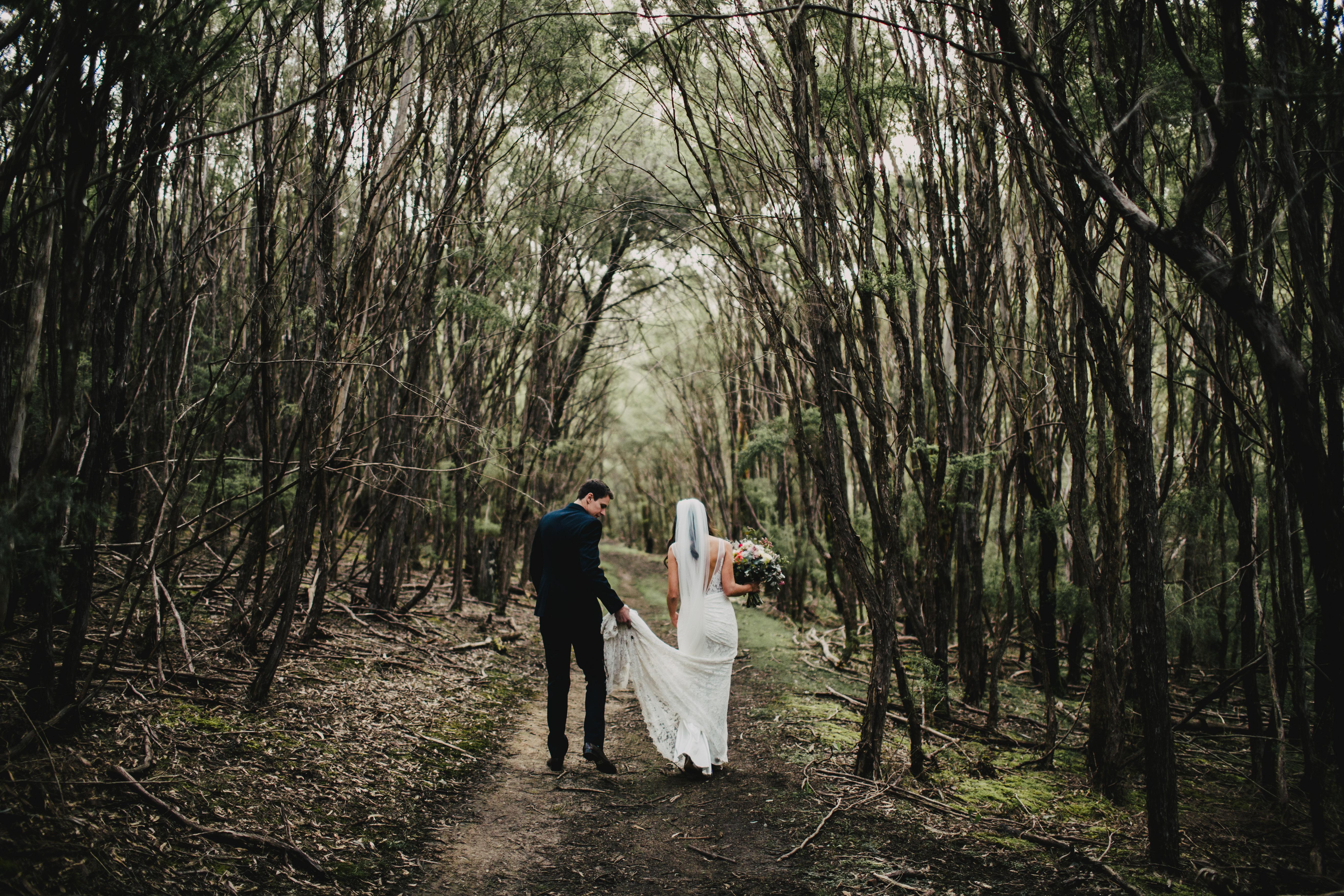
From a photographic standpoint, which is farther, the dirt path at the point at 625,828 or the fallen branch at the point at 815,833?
the fallen branch at the point at 815,833

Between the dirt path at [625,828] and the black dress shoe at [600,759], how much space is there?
0.13 feet

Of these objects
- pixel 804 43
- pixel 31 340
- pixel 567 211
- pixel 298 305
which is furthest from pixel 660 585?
pixel 31 340

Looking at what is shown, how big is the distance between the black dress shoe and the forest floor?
4.6 inches

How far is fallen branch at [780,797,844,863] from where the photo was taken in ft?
10.9

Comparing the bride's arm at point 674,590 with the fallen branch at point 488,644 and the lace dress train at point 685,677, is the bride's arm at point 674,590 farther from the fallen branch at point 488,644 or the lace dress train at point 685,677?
the fallen branch at point 488,644

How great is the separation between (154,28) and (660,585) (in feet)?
52.5

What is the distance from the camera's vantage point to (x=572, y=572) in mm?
4633

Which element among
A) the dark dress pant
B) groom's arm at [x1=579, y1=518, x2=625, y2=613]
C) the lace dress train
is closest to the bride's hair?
the lace dress train

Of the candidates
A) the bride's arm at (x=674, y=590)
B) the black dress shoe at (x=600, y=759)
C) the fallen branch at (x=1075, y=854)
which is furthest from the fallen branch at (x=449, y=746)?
the fallen branch at (x=1075, y=854)

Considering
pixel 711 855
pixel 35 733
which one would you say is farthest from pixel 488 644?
pixel 35 733

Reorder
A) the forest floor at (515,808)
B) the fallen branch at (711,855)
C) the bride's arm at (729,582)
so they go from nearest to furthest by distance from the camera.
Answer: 1. the forest floor at (515,808)
2. the fallen branch at (711,855)
3. the bride's arm at (729,582)

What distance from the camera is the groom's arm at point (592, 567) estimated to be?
15.0 ft

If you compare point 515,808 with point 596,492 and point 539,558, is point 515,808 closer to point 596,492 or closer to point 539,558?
point 539,558

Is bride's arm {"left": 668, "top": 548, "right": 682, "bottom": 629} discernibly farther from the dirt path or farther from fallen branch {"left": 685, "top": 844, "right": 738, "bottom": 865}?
fallen branch {"left": 685, "top": 844, "right": 738, "bottom": 865}
